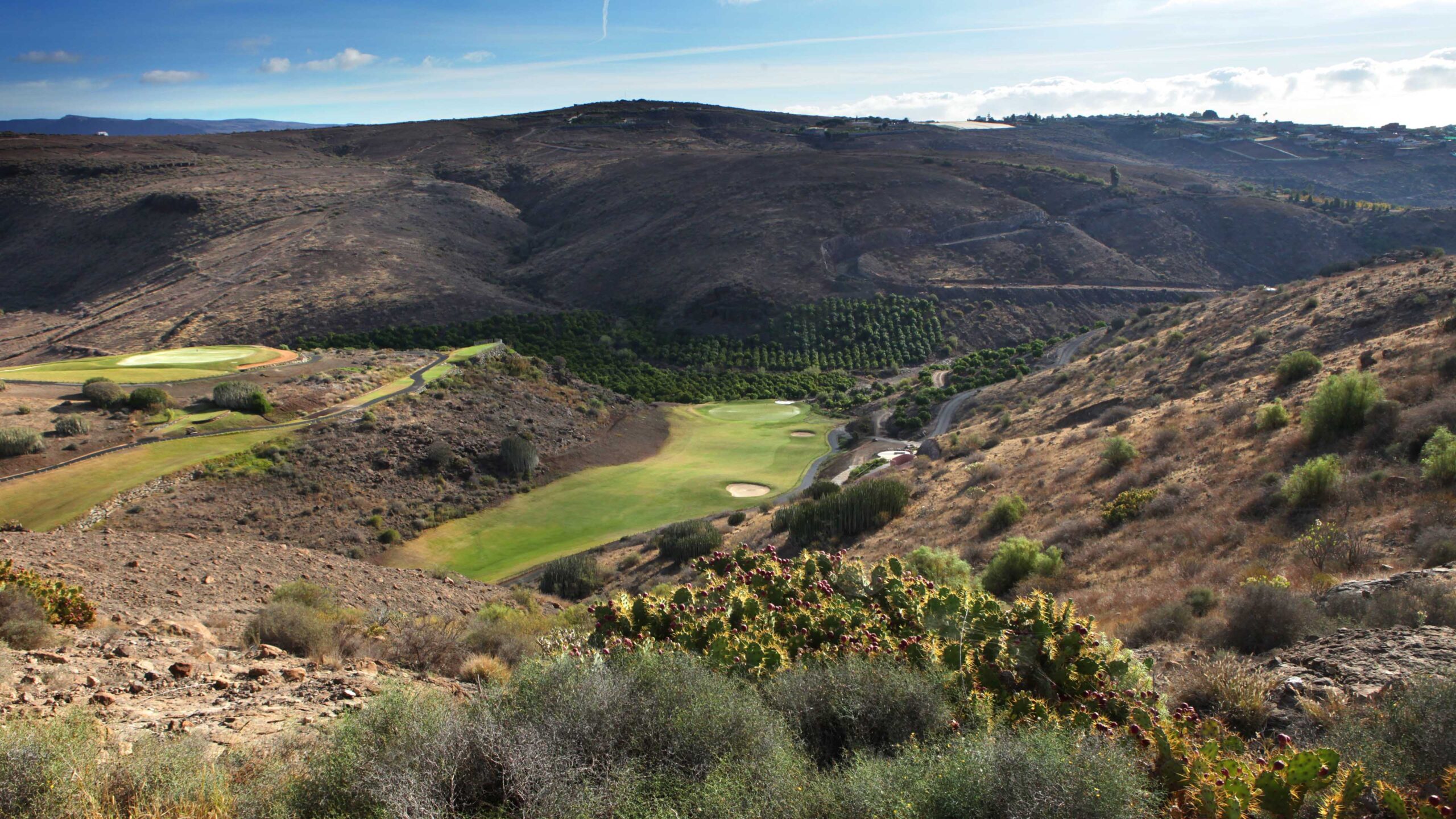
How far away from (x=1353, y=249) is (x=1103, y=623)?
8611cm

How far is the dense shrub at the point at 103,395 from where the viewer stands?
79.5 feet

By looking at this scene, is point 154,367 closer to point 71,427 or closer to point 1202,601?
point 71,427

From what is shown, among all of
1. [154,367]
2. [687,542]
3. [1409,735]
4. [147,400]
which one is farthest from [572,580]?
[154,367]

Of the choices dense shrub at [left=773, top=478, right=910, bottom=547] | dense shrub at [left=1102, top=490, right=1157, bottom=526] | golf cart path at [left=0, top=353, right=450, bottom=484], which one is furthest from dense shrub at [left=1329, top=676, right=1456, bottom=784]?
→ golf cart path at [left=0, top=353, right=450, bottom=484]

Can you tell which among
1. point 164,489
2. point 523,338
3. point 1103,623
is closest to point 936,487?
point 1103,623

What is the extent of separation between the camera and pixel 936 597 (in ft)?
24.5

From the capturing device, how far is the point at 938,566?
12375mm

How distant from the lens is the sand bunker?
2998cm

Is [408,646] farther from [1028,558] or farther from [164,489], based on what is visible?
[164,489]

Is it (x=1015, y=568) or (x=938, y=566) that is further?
(x=1015, y=568)

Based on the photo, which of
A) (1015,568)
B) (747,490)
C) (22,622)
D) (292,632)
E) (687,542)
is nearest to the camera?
(22,622)

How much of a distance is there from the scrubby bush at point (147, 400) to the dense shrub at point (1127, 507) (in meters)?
28.7

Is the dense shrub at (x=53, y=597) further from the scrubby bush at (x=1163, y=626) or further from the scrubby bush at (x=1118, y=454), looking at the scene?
the scrubby bush at (x=1118, y=454)

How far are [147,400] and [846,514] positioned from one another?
23.4 m
